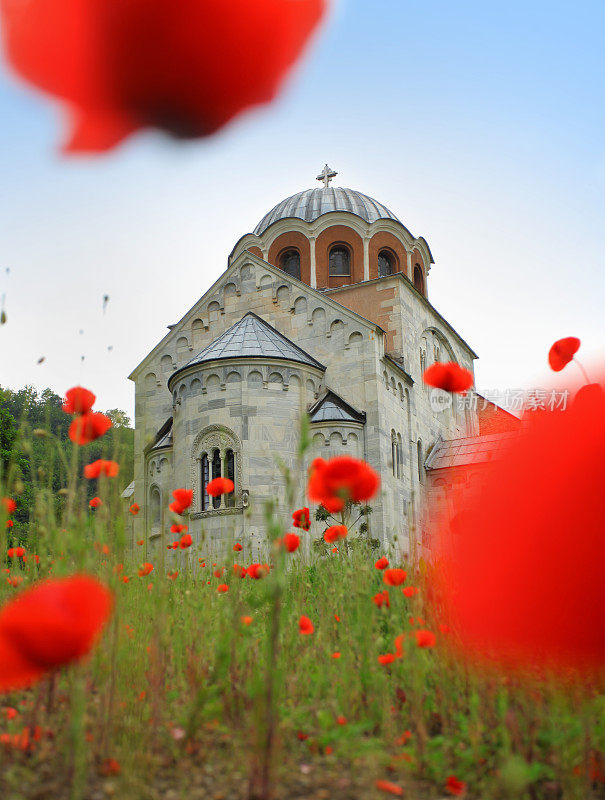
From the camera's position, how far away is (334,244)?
2512 cm

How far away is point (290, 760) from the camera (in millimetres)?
3150

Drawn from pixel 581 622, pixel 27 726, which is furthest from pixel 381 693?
pixel 581 622

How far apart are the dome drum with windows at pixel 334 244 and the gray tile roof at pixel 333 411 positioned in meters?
6.37

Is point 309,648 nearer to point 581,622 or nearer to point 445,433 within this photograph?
point 581,622

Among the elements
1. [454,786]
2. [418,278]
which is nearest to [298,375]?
[418,278]

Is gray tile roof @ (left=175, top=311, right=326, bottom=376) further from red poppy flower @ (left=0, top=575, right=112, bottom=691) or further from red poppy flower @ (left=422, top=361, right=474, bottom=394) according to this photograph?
red poppy flower @ (left=0, top=575, right=112, bottom=691)

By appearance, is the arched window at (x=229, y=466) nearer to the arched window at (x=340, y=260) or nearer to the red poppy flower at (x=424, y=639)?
the arched window at (x=340, y=260)

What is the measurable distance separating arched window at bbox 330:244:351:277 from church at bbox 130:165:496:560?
5cm

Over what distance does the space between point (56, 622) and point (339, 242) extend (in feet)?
80.6

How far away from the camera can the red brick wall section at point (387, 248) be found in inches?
988

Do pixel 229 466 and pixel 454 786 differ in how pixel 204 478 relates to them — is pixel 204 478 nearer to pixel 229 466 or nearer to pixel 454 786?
pixel 229 466

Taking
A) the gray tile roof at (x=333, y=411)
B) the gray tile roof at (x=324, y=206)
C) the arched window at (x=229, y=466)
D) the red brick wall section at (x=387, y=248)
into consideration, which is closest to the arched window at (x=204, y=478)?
the arched window at (x=229, y=466)

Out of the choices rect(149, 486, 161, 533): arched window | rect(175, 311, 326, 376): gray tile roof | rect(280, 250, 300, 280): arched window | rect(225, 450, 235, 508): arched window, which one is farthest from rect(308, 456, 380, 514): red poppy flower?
rect(280, 250, 300, 280): arched window

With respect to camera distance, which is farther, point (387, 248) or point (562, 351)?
point (387, 248)
